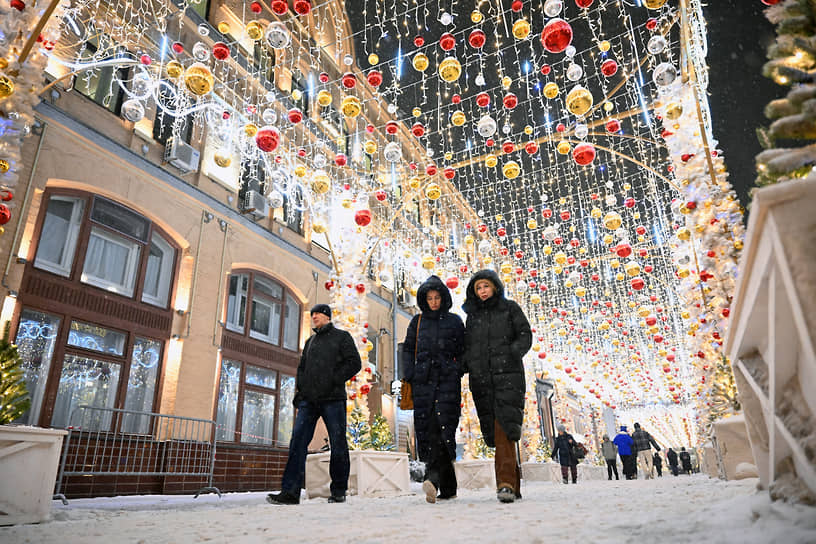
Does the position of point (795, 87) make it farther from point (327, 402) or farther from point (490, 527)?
point (327, 402)

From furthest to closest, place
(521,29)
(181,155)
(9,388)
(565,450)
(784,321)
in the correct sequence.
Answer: (565,450) < (181,155) < (521,29) < (9,388) < (784,321)

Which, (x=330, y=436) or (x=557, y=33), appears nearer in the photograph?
(x=330, y=436)

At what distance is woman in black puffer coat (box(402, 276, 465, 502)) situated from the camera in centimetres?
414

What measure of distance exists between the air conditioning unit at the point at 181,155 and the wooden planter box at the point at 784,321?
12055mm

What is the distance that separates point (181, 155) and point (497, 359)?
10.4 meters

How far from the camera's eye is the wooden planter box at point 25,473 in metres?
3.20

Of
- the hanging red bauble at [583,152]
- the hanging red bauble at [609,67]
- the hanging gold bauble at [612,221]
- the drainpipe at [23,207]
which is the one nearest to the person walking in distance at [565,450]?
the hanging gold bauble at [612,221]

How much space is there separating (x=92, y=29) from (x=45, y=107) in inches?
91.0

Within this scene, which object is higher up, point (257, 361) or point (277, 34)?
point (277, 34)

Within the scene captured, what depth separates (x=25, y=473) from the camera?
10.8 ft

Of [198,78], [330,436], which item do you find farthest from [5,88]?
[330,436]

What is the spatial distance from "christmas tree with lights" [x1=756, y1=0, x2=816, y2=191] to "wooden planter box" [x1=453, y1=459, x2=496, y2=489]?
9062 mm

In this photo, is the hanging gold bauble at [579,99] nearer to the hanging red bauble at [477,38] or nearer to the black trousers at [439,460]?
the hanging red bauble at [477,38]

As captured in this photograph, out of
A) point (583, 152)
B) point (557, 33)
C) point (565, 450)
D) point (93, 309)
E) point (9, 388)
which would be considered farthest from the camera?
point (565, 450)
